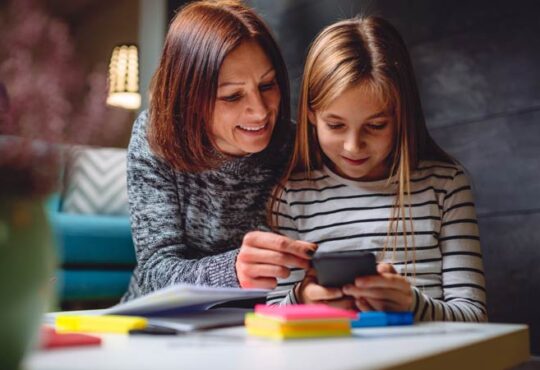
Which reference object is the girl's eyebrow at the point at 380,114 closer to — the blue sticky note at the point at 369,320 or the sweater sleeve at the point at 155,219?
the sweater sleeve at the point at 155,219

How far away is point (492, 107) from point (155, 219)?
893 mm

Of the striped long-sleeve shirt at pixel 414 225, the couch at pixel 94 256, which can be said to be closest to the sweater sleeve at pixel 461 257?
the striped long-sleeve shirt at pixel 414 225

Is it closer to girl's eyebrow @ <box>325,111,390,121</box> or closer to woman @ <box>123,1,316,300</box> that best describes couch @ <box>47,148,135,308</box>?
woman @ <box>123,1,316,300</box>

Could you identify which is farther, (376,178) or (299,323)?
(376,178)

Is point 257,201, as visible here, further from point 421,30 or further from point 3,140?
point 3,140

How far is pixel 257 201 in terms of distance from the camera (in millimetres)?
1459

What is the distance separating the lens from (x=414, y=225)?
135 centimetres

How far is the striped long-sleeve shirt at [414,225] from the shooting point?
4.13 ft

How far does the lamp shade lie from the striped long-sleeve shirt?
1987 mm

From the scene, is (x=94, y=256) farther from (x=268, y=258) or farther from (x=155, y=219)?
(x=268, y=258)

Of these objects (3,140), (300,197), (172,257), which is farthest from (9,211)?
(300,197)

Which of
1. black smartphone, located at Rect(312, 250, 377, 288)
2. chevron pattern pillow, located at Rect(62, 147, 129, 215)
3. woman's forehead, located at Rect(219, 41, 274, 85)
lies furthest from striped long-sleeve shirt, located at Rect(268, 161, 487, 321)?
chevron pattern pillow, located at Rect(62, 147, 129, 215)

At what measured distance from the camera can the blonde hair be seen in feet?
4.45

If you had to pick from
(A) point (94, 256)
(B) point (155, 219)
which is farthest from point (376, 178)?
(A) point (94, 256)
